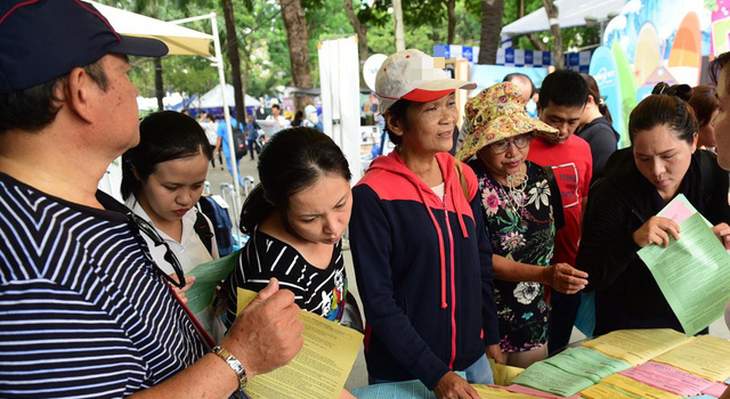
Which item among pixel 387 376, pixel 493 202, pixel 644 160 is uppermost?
pixel 644 160

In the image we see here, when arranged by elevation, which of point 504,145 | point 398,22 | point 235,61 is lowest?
point 504,145

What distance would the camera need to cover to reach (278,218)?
4.47ft

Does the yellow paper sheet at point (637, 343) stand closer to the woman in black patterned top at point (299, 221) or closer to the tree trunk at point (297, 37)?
the woman in black patterned top at point (299, 221)

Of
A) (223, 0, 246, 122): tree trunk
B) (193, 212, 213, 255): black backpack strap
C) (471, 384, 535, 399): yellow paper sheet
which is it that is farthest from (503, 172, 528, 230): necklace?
(223, 0, 246, 122): tree trunk

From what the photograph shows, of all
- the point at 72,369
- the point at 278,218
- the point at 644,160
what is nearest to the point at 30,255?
the point at 72,369

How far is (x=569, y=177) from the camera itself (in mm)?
2430

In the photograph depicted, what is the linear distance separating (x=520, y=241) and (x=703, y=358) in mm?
676

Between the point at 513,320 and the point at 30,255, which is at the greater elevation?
the point at 30,255

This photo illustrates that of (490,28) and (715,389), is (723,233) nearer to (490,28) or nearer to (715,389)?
(715,389)

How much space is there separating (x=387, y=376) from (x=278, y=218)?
0.67 m

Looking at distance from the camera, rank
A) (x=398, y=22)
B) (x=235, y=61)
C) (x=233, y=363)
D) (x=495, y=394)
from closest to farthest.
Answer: (x=233, y=363)
(x=495, y=394)
(x=398, y=22)
(x=235, y=61)

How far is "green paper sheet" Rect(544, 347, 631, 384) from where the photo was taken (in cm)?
148

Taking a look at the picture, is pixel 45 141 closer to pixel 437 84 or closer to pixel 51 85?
pixel 51 85

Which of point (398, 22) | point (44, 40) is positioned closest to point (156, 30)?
point (44, 40)
